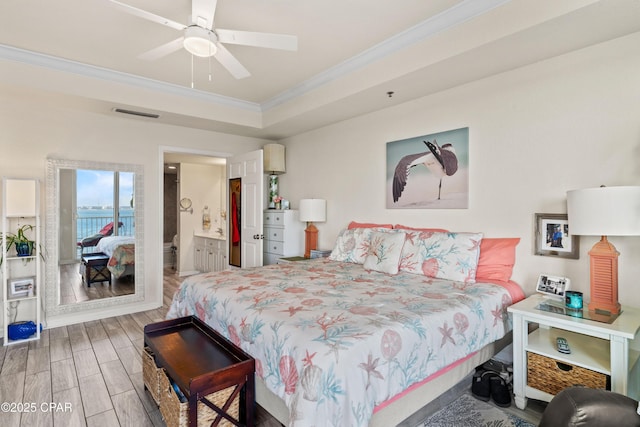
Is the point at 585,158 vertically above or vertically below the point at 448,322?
above

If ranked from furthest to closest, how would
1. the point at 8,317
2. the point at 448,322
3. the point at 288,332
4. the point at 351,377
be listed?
the point at 8,317
the point at 448,322
the point at 288,332
the point at 351,377

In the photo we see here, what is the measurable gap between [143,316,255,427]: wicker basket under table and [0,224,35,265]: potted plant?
200 cm

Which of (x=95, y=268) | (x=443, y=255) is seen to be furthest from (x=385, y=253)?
(x=95, y=268)

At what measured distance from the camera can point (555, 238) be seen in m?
2.41

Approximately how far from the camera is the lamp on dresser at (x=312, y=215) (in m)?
4.15

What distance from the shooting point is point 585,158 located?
2289mm

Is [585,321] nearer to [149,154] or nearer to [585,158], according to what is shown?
[585,158]

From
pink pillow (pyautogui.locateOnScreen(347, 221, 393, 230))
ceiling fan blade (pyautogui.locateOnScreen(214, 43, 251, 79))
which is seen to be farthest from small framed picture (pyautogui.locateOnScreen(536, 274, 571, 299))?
ceiling fan blade (pyautogui.locateOnScreen(214, 43, 251, 79))

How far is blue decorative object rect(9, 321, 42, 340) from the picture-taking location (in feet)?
10.1

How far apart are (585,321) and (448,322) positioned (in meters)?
0.79

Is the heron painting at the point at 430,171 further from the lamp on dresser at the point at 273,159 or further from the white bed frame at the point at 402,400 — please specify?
the lamp on dresser at the point at 273,159

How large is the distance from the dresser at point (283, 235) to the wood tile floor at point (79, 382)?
1.89 m

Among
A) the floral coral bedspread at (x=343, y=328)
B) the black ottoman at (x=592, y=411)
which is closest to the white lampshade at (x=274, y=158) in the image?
the floral coral bedspread at (x=343, y=328)

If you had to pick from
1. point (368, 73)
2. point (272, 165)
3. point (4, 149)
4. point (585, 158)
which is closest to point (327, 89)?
point (368, 73)
